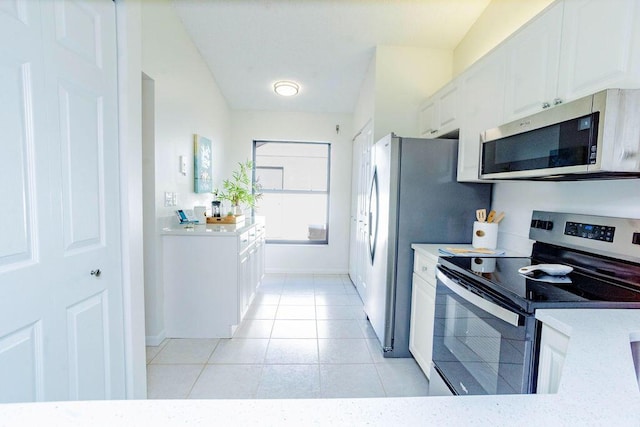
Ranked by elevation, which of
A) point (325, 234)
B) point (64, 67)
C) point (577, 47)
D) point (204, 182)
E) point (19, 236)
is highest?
point (577, 47)

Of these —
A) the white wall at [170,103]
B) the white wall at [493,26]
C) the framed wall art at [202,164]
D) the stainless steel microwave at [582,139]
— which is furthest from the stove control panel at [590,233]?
the framed wall art at [202,164]

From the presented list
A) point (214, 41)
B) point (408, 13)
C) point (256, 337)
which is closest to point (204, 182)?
point (214, 41)

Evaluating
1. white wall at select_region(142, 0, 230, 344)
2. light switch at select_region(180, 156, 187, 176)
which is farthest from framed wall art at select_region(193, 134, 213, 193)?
light switch at select_region(180, 156, 187, 176)

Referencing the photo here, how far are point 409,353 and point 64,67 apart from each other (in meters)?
2.63

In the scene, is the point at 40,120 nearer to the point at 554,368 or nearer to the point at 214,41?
the point at 554,368

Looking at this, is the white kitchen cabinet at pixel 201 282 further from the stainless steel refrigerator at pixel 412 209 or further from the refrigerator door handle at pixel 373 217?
the stainless steel refrigerator at pixel 412 209

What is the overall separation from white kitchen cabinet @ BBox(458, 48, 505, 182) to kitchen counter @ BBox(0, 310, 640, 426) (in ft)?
5.25

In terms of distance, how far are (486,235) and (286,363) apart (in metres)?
1.71

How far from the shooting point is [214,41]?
2.98 meters

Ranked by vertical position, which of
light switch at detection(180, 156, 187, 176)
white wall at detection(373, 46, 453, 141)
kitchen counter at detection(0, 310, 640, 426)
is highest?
white wall at detection(373, 46, 453, 141)

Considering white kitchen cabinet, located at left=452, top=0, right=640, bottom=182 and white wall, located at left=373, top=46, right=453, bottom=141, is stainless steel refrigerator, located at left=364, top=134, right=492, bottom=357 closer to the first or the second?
white kitchen cabinet, located at left=452, top=0, right=640, bottom=182

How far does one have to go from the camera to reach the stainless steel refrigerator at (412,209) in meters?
2.22

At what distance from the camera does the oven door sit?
3.54ft

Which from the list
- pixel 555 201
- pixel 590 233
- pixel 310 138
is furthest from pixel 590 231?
pixel 310 138
